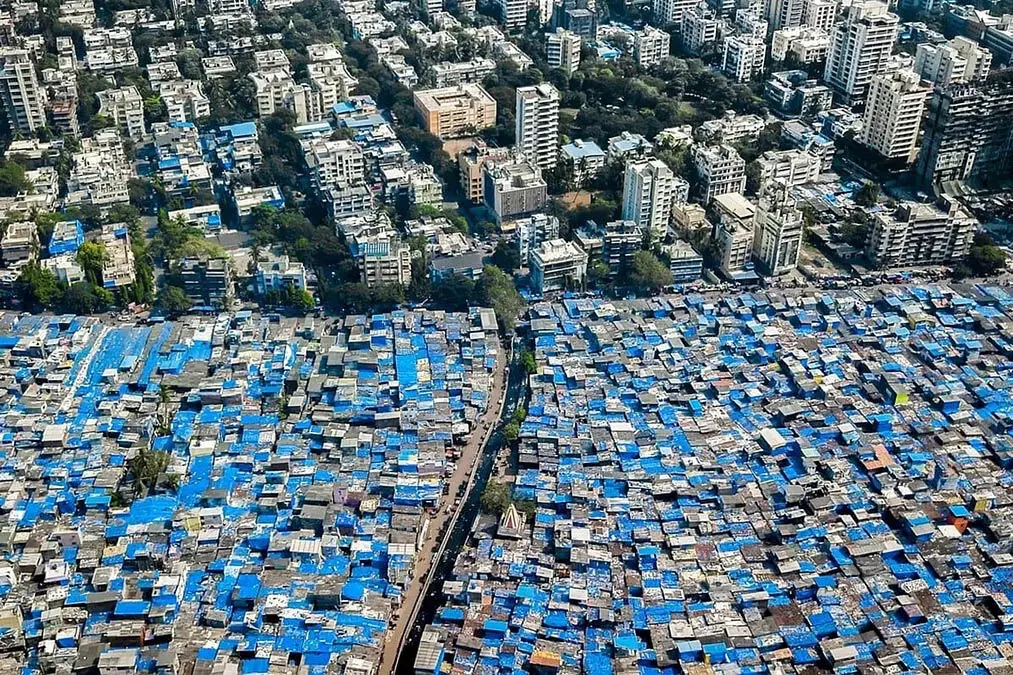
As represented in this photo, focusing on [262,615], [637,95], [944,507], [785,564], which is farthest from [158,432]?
[637,95]

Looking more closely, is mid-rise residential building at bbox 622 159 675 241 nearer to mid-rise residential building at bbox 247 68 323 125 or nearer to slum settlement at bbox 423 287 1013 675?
slum settlement at bbox 423 287 1013 675

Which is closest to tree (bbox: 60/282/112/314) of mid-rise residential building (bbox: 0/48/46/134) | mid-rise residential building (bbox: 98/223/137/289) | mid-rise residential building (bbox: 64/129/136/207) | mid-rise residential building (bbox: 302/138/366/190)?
mid-rise residential building (bbox: 98/223/137/289)

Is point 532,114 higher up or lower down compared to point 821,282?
A: higher up

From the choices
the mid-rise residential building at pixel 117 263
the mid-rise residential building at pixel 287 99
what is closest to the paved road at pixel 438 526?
the mid-rise residential building at pixel 117 263

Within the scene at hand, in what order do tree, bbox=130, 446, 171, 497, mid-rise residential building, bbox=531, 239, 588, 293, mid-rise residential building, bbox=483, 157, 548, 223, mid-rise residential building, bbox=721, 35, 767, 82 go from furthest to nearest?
mid-rise residential building, bbox=721, 35, 767, 82, mid-rise residential building, bbox=483, 157, 548, 223, mid-rise residential building, bbox=531, 239, 588, 293, tree, bbox=130, 446, 171, 497

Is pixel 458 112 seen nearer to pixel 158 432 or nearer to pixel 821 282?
pixel 821 282

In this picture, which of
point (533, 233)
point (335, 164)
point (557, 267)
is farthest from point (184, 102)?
point (557, 267)
